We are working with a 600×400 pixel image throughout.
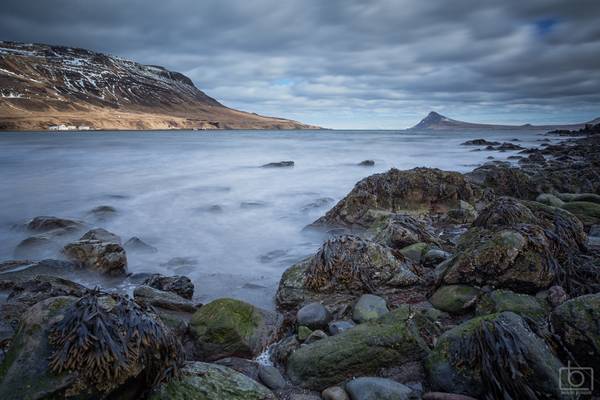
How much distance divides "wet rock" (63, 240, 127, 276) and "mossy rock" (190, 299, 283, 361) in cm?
230

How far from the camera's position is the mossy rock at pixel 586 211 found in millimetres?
6234

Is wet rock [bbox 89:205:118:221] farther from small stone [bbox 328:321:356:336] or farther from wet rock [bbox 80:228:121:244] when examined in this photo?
small stone [bbox 328:321:356:336]

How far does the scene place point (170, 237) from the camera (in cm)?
740

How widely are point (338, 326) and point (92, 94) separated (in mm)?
128630

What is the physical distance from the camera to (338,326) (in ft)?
11.5

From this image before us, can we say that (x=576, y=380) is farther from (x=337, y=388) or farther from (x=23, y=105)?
(x=23, y=105)

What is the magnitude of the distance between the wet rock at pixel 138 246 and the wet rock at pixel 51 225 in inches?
58.0

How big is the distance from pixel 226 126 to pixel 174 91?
48.8m

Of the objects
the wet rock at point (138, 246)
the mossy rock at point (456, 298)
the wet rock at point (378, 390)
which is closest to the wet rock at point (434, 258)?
the mossy rock at point (456, 298)

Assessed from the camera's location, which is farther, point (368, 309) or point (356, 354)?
point (368, 309)

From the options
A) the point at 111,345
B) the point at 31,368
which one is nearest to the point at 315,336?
the point at 111,345

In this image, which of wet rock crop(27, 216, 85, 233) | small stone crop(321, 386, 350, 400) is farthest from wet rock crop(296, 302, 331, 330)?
wet rock crop(27, 216, 85, 233)

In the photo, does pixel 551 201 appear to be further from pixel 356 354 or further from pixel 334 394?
pixel 334 394

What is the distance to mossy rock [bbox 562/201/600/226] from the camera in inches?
245
